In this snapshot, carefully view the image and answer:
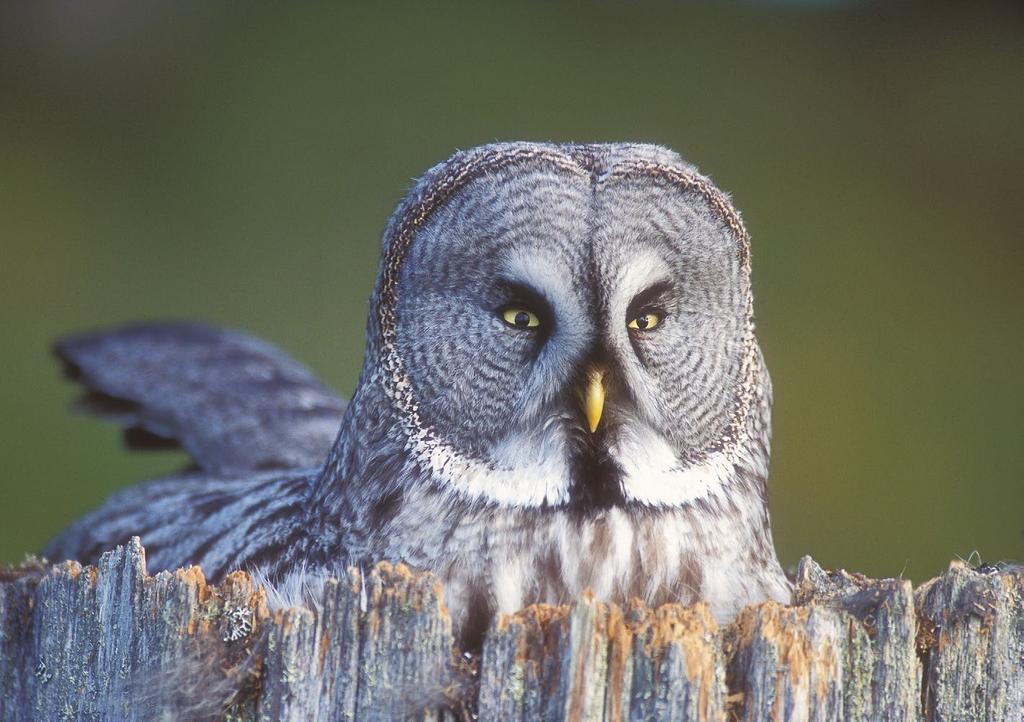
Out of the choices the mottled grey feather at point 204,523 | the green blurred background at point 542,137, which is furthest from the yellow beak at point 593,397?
the green blurred background at point 542,137

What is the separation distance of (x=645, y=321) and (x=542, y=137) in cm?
519

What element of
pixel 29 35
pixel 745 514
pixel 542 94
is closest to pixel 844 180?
pixel 542 94

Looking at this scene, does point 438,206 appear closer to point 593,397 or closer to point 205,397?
point 593,397

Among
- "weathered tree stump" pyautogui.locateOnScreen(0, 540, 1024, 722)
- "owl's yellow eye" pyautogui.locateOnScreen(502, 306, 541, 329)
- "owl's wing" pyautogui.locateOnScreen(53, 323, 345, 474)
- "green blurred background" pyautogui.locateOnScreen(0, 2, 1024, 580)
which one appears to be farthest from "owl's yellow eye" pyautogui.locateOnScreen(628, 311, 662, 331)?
"green blurred background" pyautogui.locateOnScreen(0, 2, 1024, 580)

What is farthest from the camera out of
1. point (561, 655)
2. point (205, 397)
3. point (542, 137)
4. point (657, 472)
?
point (542, 137)

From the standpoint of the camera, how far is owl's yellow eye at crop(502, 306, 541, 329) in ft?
6.81

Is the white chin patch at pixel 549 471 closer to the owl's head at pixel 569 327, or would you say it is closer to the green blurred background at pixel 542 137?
the owl's head at pixel 569 327

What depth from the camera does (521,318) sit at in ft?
6.84

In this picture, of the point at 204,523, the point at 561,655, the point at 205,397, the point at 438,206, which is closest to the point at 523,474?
the point at 438,206

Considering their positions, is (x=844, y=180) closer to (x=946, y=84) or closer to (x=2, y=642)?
(x=946, y=84)

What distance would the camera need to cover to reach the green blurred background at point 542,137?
6.75m

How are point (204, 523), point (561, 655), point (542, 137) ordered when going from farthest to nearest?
1. point (542, 137)
2. point (204, 523)
3. point (561, 655)

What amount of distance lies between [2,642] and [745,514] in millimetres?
1151

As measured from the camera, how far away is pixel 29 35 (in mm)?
8203
